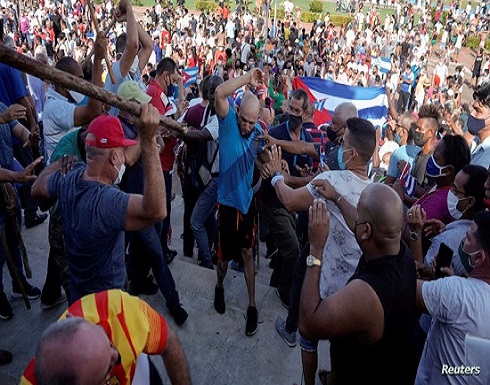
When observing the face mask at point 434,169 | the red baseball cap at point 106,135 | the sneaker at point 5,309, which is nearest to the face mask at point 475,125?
the face mask at point 434,169

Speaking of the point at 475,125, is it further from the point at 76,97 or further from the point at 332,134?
the point at 76,97

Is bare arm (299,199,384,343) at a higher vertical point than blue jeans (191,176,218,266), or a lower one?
higher

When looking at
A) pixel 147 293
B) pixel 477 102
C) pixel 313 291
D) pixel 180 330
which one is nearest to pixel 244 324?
pixel 180 330

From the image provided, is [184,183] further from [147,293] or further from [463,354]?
[463,354]

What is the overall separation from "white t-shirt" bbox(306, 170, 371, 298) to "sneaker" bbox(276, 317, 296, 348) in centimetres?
94

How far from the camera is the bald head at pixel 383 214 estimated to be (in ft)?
7.68

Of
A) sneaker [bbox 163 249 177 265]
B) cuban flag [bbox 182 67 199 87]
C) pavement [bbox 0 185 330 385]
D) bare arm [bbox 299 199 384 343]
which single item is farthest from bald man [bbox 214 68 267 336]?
cuban flag [bbox 182 67 199 87]

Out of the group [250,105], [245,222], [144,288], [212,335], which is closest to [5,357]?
[144,288]

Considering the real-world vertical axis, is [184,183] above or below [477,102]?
below

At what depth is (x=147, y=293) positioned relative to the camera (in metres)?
4.48

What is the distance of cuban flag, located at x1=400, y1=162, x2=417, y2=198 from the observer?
4754 millimetres

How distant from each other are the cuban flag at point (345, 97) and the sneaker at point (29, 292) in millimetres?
6648

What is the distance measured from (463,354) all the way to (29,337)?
336 cm

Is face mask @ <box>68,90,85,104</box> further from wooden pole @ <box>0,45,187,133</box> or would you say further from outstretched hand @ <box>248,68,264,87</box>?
wooden pole @ <box>0,45,187,133</box>
